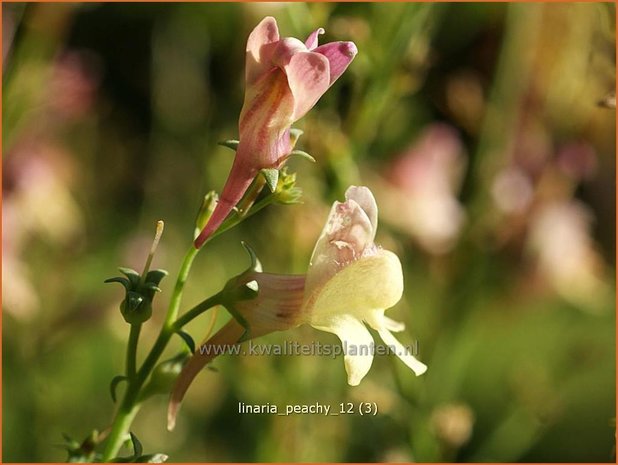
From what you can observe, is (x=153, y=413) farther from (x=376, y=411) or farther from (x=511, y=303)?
(x=511, y=303)

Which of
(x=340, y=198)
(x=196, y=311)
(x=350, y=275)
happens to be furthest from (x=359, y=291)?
(x=340, y=198)

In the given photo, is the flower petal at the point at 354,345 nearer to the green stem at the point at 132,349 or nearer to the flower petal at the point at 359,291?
the flower petal at the point at 359,291

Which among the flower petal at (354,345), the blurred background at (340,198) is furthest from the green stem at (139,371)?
the blurred background at (340,198)

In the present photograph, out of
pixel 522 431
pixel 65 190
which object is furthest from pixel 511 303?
pixel 65 190

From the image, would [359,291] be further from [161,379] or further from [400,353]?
[161,379]

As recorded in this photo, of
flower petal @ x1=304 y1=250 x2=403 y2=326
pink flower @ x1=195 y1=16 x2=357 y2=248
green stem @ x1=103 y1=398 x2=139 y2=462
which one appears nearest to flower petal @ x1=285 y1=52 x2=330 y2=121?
pink flower @ x1=195 y1=16 x2=357 y2=248

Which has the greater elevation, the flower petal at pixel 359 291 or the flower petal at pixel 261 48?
the flower petal at pixel 261 48

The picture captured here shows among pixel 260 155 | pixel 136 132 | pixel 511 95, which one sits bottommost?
pixel 136 132
